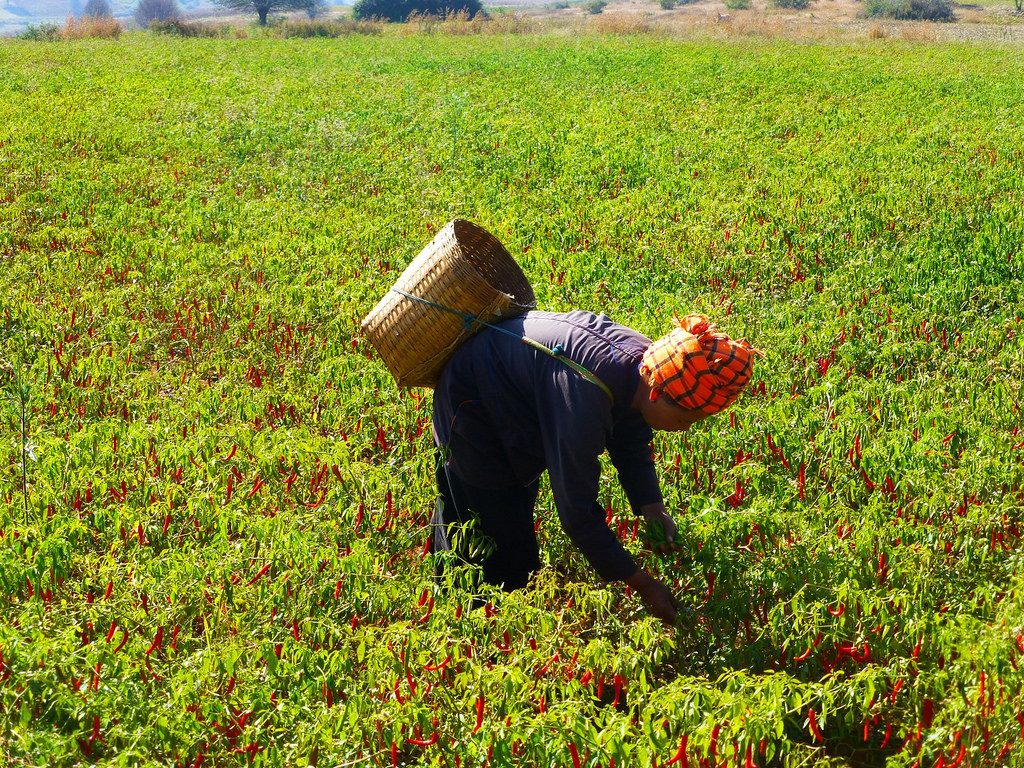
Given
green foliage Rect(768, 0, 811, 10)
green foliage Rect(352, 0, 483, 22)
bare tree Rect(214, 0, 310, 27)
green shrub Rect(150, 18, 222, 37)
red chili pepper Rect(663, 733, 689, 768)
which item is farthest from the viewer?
bare tree Rect(214, 0, 310, 27)

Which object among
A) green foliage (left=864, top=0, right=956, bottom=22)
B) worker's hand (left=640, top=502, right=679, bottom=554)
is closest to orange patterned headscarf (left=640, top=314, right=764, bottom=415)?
worker's hand (left=640, top=502, right=679, bottom=554)

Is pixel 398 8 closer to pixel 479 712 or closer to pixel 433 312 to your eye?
pixel 433 312

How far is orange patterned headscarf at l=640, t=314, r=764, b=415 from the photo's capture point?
3014 mm

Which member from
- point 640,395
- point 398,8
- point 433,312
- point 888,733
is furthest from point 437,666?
point 398,8

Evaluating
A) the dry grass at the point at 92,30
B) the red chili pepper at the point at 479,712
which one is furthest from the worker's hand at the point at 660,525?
the dry grass at the point at 92,30

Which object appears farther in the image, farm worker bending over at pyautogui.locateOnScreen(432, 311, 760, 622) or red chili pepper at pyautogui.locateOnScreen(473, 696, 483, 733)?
farm worker bending over at pyautogui.locateOnScreen(432, 311, 760, 622)

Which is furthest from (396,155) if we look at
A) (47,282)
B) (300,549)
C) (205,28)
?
(205,28)

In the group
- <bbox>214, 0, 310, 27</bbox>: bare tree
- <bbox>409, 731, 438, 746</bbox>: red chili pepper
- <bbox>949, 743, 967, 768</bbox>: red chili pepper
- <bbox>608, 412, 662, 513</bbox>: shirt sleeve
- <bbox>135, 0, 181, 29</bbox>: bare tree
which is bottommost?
<bbox>949, 743, 967, 768</bbox>: red chili pepper

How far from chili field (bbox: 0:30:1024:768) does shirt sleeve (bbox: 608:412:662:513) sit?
35cm

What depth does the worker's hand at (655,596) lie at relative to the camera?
335cm

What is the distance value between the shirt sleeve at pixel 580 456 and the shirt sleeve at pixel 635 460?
0.30 m

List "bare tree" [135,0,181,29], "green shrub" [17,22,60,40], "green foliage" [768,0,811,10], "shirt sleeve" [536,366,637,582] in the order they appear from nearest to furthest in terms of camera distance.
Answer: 1. "shirt sleeve" [536,366,637,582]
2. "green shrub" [17,22,60,40]
3. "green foliage" [768,0,811,10]
4. "bare tree" [135,0,181,29]

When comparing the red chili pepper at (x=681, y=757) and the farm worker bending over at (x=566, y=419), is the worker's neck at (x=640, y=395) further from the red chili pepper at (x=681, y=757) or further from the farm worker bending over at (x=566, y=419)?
the red chili pepper at (x=681, y=757)

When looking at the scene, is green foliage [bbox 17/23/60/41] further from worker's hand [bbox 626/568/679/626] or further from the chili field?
worker's hand [bbox 626/568/679/626]
